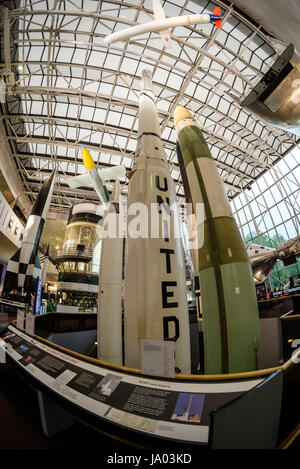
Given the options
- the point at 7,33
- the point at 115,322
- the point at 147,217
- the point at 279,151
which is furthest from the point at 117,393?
the point at 279,151

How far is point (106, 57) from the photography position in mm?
9766

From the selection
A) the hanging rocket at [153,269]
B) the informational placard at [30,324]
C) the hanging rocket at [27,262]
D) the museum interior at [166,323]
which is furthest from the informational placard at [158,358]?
the hanging rocket at [27,262]

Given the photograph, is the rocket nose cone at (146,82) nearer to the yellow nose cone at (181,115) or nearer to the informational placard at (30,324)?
the yellow nose cone at (181,115)

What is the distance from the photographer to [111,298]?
3.60m

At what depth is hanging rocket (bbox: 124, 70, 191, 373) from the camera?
2.04 m

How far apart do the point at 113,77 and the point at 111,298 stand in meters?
11.7

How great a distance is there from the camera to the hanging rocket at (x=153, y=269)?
6.70 feet

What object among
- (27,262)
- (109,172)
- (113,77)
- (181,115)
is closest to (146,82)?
→ (181,115)

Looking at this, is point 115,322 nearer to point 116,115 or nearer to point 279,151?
point 116,115

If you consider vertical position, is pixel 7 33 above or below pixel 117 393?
above

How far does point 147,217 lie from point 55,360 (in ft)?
5.22

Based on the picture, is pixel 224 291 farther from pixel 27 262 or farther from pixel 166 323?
pixel 27 262

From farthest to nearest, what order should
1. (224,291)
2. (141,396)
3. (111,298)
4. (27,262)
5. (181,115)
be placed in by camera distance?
1. (27,262)
2. (181,115)
3. (111,298)
4. (224,291)
5. (141,396)

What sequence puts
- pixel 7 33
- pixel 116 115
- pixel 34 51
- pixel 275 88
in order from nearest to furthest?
pixel 275 88, pixel 7 33, pixel 34 51, pixel 116 115
